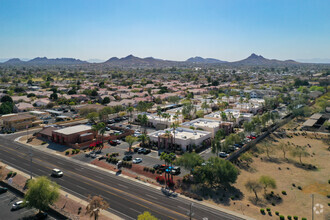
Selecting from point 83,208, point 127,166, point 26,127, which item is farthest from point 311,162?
point 26,127

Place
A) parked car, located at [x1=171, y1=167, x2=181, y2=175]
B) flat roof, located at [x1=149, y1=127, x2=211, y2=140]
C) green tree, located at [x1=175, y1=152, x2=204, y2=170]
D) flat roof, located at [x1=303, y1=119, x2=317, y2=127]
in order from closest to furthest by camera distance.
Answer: green tree, located at [x1=175, y1=152, x2=204, y2=170] → parked car, located at [x1=171, y1=167, x2=181, y2=175] → flat roof, located at [x1=149, y1=127, x2=211, y2=140] → flat roof, located at [x1=303, y1=119, x2=317, y2=127]

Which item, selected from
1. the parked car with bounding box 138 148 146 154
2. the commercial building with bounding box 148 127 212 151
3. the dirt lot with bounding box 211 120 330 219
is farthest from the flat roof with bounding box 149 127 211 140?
the dirt lot with bounding box 211 120 330 219

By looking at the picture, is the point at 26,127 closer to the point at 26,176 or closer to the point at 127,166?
the point at 26,176

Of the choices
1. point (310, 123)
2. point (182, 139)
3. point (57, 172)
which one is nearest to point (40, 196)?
point (57, 172)

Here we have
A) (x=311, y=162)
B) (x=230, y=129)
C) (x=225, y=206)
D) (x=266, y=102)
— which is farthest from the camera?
(x=266, y=102)

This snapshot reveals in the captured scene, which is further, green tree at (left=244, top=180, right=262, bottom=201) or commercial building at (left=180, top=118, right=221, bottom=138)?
commercial building at (left=180, top=118, right=221, bottom=138)

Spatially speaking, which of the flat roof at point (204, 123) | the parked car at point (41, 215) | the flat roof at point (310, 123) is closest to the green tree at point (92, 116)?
the flat roof at point (204, 123)

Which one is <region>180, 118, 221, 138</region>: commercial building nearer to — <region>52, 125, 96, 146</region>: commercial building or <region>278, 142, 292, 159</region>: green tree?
<region>278, 142, 292, 159</region>: green tree

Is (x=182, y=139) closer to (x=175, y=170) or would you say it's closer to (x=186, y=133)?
(x=186, y=133)
